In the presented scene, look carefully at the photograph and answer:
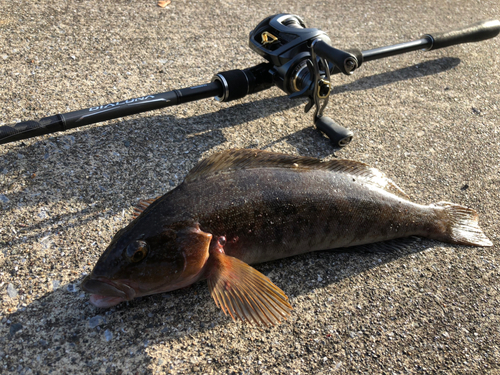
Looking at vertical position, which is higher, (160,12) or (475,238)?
(160,12)

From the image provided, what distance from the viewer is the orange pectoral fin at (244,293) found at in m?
2.17

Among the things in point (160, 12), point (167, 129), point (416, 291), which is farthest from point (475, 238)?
point (160, 12)

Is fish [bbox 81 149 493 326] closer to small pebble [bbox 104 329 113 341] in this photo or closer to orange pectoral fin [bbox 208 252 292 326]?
orange pectoral fin [bbox 208 252 292 326]

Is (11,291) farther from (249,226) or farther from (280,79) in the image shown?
(280,79)

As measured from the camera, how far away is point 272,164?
8.49 ft

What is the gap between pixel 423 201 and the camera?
330 centimetres

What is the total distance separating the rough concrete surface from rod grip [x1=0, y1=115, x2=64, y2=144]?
1.00ft

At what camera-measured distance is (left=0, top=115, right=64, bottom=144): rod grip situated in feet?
9.01

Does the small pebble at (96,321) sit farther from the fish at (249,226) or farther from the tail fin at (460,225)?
the tail fin at (460,225)

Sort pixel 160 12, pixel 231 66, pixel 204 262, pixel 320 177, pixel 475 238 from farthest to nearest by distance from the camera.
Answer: pixel 160 12, pixel 231 66, pixel 475 238, pixel 320 177, pixel 204 262

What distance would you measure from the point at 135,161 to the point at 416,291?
225 centimetres

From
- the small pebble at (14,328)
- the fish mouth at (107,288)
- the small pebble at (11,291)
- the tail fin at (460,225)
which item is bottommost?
the small pebble at (14,328)

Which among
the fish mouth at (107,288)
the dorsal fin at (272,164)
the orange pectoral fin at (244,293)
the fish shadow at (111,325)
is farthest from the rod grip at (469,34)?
the fish mouth at (107,288)

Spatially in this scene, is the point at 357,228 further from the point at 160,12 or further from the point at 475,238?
the point at 160,12
